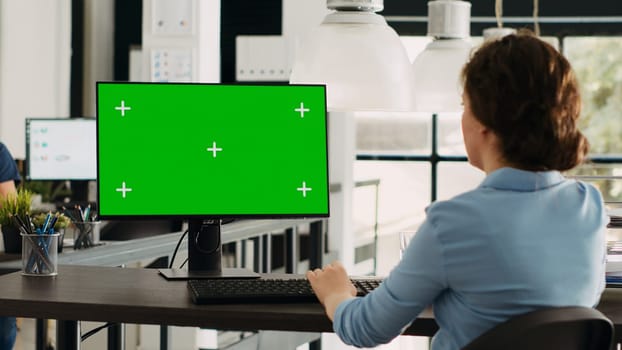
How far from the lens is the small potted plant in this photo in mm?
2859

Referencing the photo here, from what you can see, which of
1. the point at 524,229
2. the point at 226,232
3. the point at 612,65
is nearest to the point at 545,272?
the point at 524,229

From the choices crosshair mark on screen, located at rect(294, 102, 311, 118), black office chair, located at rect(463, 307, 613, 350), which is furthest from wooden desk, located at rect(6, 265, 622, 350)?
crosshair mark on screen, located at rect(294, 102, 311, 118)

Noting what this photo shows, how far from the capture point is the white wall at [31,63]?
7082 mm

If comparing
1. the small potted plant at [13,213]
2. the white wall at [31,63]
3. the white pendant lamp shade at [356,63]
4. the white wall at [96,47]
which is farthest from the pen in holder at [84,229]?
the white wall at [96,47]

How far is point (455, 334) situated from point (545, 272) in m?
0.16

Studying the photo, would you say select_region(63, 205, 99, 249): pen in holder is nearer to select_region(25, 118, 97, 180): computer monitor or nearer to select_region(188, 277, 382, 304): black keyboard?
select_region(188, 277, 382, 304): black keyboard

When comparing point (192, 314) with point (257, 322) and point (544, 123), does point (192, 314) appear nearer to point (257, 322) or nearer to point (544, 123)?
point (257, 322)

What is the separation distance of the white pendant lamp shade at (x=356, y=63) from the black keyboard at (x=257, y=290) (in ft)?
2.15

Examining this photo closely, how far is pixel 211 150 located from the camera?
2287mm

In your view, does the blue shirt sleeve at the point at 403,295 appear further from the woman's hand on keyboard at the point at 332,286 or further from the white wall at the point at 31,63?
the white wall at the point at 31,63

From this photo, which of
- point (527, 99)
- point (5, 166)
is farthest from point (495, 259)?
point (5, 166)

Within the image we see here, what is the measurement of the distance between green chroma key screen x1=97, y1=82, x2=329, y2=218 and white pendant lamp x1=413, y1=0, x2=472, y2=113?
908 millimetres

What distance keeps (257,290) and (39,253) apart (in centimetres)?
53

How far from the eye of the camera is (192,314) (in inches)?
70.2
